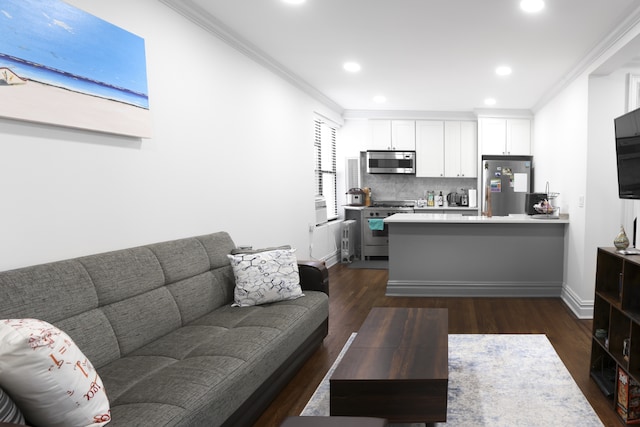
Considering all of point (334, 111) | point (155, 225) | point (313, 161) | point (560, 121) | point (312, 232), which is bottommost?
point (312, 232)

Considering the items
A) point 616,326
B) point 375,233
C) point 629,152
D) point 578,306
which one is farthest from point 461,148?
point 616,326

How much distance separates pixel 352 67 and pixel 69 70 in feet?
A: 9.85

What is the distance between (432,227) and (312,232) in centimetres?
164

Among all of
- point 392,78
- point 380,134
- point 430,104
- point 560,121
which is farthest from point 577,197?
point 380,134

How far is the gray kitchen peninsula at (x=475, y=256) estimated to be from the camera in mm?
4543

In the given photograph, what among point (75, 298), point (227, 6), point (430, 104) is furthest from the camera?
point (430, 104)

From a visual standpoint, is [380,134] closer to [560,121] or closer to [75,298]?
[560,121]

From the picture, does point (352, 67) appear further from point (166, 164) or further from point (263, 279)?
point (263, 279)

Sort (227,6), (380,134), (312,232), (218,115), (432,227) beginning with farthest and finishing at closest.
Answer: (380,134) → (312,232) → (432,227) → (218,115) → (227,6)

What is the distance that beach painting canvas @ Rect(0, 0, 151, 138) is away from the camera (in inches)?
69.0

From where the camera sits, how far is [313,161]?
553 cm

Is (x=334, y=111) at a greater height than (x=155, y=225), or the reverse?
(x=334, y=111)

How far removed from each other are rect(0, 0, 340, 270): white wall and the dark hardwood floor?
111 cm

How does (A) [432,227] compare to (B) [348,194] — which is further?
(B) [348,194]
